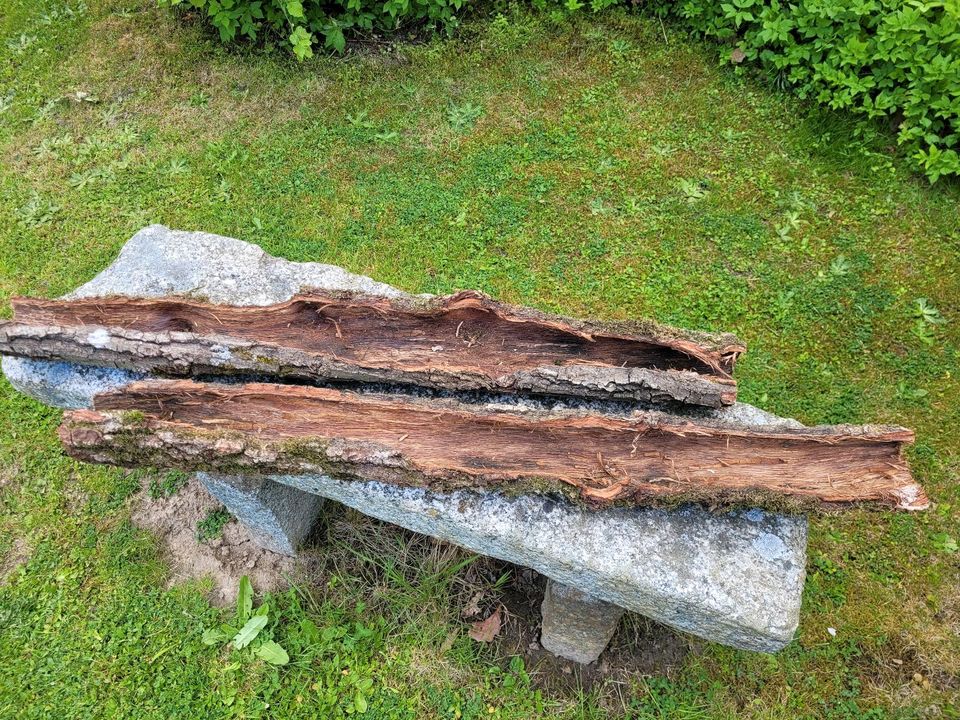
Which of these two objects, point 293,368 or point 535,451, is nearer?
point 535,451

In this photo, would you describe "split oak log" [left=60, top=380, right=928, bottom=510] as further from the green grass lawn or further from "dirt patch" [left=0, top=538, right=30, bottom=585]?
"dirt patch" [left=0, top=538, right=30, bottom=585]

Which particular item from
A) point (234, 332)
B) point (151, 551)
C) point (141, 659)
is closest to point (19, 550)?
point (151, 551)

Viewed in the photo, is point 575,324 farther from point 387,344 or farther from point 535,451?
point 387,344

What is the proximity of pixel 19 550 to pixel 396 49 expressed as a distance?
15.9ft

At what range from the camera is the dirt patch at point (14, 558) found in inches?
150

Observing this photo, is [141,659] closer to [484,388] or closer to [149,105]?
[484,388]

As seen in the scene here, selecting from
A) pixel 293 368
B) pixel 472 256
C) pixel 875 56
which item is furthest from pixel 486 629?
pixel 875 56

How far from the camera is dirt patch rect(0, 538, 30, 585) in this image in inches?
150

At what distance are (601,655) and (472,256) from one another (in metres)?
2.80

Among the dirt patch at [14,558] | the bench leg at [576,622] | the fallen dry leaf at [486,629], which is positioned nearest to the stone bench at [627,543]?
the bench leg at [576,622]

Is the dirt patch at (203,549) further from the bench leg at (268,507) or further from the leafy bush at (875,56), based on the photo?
the leafy bush at (875,56)

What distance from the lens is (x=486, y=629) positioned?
3.55m

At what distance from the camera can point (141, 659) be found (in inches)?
138

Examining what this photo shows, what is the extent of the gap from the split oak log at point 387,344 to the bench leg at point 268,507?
2.41ft
